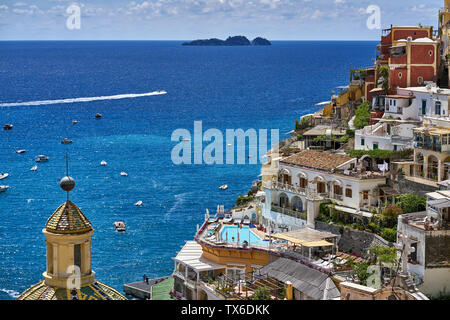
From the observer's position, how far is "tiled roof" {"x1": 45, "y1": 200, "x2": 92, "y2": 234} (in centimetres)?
1980

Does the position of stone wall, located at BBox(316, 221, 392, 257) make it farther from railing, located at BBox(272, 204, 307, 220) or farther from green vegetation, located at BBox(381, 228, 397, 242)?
railing, located at BBox(272, 204, 307, 220)

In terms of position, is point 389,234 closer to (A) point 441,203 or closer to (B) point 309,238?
(B) point 309,238

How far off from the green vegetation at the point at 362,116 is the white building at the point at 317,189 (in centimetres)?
588

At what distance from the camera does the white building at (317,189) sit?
140ft

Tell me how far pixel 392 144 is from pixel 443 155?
647cm

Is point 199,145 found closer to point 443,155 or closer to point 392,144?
point 392,144

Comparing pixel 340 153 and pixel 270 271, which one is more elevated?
pixel 340 153

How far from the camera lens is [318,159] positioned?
46312mm

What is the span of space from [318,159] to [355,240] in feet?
24.5

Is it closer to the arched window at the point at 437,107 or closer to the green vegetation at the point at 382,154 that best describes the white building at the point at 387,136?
the green vegetation at the point at 382,154

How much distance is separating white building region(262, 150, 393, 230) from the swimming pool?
6.22 feet

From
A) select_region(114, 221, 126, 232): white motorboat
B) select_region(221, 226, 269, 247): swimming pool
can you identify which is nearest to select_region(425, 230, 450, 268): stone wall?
select_region(221, 226, 269, 247): swimming pool
